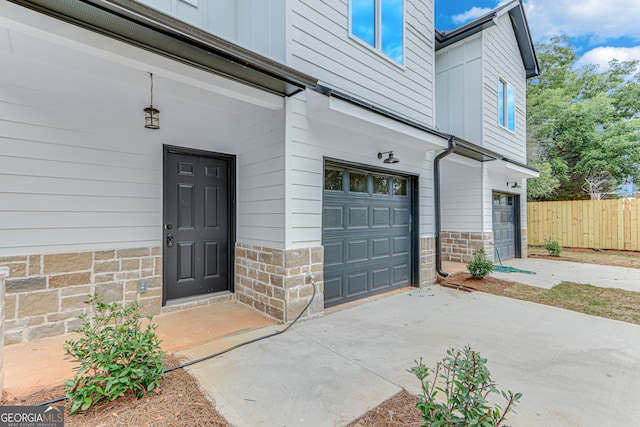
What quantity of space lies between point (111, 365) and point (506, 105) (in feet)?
33.3

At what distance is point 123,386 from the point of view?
1.93 m

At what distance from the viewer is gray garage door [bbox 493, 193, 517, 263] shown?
8.30m

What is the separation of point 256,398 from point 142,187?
9.36 ft

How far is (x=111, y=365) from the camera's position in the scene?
6.35ft

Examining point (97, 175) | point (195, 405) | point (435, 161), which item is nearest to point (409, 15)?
point (435, 161)

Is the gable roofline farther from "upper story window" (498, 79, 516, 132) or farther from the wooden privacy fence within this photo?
the wooden privacy fence

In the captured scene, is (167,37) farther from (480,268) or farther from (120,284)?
(480,268)

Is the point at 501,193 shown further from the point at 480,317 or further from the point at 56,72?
the point at 56,72

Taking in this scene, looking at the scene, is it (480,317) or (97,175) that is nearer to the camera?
(97,175)

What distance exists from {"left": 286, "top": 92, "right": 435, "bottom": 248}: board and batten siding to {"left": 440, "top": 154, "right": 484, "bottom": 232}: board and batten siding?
3790mm

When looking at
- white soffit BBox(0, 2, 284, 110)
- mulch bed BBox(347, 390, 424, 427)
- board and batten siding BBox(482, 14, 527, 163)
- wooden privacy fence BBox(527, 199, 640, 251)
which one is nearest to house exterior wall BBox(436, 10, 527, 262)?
board and batten siding BBox(482, 14, 527, 163)

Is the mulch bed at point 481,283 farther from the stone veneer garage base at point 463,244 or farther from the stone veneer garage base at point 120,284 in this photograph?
the stone veneer garage base at point 120,284

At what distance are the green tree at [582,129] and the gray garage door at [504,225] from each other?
4.26 meters

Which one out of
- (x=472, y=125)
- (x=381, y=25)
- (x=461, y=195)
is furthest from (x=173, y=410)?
(x=472, y=125)
